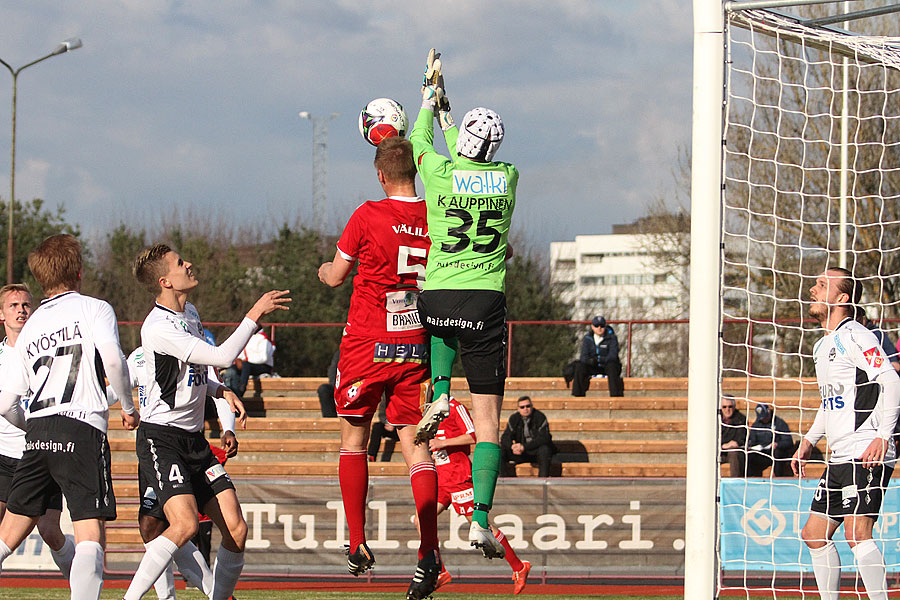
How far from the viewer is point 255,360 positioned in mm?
21078

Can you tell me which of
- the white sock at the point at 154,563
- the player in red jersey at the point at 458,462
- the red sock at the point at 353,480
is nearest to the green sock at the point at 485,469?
the red sock at the point at 353,480

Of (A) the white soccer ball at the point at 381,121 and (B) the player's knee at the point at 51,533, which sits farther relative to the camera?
(B) the player's knee at the point at 51,533

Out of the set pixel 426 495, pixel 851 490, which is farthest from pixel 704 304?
pixel 851 490

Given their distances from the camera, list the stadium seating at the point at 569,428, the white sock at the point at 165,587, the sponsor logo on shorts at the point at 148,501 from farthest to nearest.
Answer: the stadium seating at the point at 569,428
the sponsor logo on shorts at the point at 148,501
the white sock at the point at 165,587

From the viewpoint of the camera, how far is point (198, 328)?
6902mm

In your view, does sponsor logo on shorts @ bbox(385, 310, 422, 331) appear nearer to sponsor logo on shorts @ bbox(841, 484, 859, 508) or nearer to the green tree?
sponsor logo on shorts @ bbox(841, 484, 859, 508)

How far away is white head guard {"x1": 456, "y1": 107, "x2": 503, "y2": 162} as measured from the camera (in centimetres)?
615

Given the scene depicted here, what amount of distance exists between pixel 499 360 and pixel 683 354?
119ft

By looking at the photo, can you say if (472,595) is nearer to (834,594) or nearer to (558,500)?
(558,500)

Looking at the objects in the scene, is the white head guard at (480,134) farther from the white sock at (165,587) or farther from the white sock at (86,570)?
the white sock at (165,587)

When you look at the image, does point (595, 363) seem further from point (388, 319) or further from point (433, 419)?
point (433, 419)

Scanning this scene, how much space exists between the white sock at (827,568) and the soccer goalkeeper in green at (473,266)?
2865mm

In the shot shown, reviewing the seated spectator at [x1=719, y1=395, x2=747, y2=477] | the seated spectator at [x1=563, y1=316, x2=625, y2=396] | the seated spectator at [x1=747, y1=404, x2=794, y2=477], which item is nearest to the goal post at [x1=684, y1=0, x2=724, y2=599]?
the seated spectator at [x1=719, y1=395, x2=747, y2=477]

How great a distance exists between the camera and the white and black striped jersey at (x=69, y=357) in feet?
20.0
